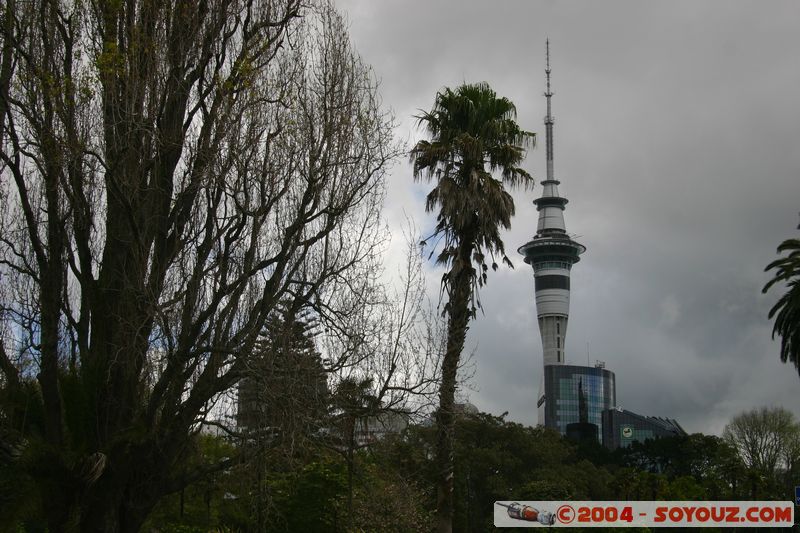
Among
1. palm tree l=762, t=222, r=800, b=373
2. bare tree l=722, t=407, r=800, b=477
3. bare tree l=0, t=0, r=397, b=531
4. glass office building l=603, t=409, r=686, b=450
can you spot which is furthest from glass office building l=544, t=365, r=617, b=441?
bare tree l=0, t=0, r=397, b=531

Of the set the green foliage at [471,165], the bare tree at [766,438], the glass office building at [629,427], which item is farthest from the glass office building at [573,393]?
the green foliage at [471,165]

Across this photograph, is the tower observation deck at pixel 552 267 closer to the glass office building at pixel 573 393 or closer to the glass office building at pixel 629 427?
the glass office building at pixel 573 393

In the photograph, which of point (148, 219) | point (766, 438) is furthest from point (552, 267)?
point (148, 219)

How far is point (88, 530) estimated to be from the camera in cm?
1332

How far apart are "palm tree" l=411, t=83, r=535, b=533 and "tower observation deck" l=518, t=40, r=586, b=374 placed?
170m

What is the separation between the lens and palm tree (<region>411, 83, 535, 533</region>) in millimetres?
21359

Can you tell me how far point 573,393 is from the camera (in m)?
181

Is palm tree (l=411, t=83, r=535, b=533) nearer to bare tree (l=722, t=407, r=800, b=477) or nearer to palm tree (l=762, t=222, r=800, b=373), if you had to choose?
palm tree (l=762, t=222, r=800, b=373)

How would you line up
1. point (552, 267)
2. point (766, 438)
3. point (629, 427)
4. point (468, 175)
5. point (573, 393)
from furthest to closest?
point (552, 267), point (573, 393), point (629, 427), point (766, 438), point (468, 175)

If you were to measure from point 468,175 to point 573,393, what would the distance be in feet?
538

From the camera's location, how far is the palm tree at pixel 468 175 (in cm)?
2136

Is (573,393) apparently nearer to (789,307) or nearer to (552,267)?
(552,267)

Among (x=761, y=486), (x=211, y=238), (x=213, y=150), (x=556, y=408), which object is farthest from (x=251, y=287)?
(x=556, y=408)

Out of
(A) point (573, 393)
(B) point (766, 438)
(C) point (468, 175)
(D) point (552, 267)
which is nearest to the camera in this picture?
(C) point (468, 175)
